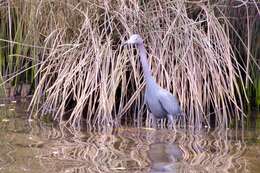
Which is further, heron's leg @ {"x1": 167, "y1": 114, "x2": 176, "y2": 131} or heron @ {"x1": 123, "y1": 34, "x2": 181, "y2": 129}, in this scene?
heron's leg @ {"x1": 167, "y1": 114, "x2": 176, "y2": 131}

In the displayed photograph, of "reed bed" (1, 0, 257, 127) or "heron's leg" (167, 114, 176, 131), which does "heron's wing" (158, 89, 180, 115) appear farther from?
"reed bed" (1, 0, 257, 127)

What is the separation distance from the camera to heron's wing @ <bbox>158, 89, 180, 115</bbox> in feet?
16.9

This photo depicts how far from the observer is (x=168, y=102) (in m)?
5.17

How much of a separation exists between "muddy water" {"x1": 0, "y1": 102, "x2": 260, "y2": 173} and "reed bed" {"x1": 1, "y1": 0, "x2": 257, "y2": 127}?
0.99 ft

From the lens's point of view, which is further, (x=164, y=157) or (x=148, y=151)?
(x=148, y=151)

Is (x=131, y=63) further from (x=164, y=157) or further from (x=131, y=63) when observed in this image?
(x=164, y=157)

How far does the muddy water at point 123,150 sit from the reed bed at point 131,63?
302mm

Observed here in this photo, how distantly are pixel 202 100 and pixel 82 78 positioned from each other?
3.67 feet

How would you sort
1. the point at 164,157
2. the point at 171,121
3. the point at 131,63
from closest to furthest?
1. the point at 164,157
2. the point at 171,121
3. the point at 131,63

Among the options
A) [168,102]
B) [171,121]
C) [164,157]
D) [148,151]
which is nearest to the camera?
[164,157]

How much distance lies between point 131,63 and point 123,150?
4.43ft

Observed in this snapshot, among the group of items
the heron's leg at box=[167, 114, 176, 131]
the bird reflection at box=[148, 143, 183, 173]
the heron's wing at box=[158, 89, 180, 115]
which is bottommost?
the bird reflection at box=[148, 143, 183, 173]

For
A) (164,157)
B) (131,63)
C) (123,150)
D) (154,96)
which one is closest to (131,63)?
(131,63)

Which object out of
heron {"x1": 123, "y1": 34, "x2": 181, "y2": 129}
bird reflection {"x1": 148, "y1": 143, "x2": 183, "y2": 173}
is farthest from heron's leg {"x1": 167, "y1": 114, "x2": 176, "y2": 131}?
bird reflection {"x1": 148, "y1": 143, "x2": 183, "y2": 173}
